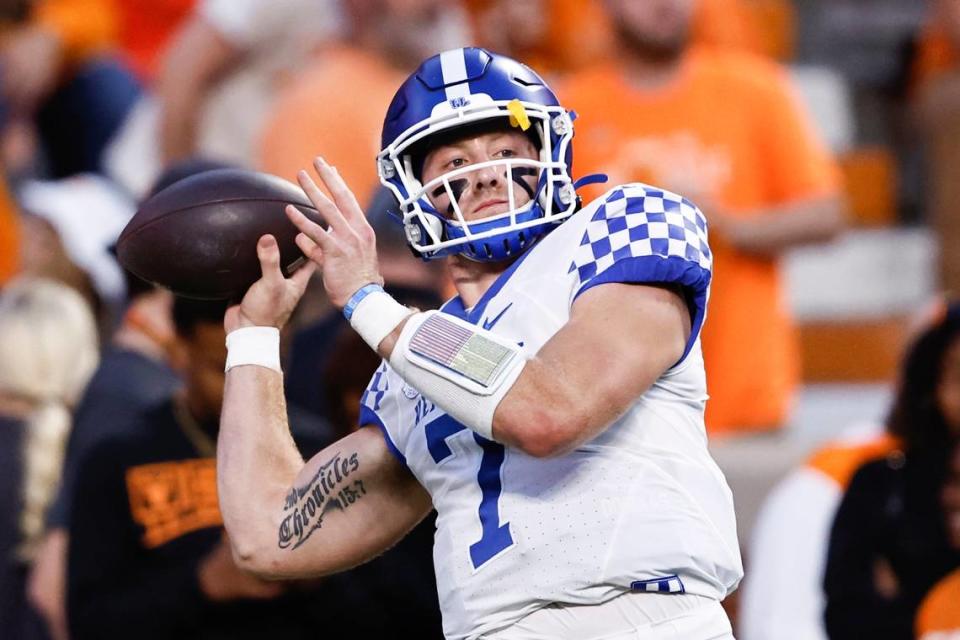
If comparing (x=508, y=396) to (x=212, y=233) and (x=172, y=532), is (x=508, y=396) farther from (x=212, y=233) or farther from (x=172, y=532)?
(x=172, y=532)

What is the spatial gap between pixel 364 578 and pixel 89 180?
9.96 ft

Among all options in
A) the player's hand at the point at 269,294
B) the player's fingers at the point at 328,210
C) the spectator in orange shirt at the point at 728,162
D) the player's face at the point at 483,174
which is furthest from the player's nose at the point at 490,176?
the spectator in orange shirt at the point at 728,162

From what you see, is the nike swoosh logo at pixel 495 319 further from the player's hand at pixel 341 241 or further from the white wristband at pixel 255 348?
the white wristband at pixel 255 348

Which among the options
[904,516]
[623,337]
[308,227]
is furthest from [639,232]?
[904,516]

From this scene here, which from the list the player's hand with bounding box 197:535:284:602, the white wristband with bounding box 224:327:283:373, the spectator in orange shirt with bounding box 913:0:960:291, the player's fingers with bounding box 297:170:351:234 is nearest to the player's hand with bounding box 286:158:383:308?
the player's fingers with bounding box 297:170:351:234

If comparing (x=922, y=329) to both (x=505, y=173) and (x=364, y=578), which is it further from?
(x=505, y=173)

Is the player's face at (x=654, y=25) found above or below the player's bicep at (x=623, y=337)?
below

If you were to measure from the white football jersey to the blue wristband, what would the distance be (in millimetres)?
196

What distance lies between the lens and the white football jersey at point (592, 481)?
285cm

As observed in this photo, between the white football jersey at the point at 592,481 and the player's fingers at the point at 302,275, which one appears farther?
the player's fingers at the point at 302,275

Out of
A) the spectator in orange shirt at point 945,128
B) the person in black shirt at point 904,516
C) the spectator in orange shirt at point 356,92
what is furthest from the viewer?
the spectator in orange shirt at point 945,128

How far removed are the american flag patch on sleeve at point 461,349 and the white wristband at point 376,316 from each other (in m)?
0.05

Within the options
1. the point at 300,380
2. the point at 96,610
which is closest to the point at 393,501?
the point at 96,610

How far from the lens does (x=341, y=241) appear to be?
117 inches
